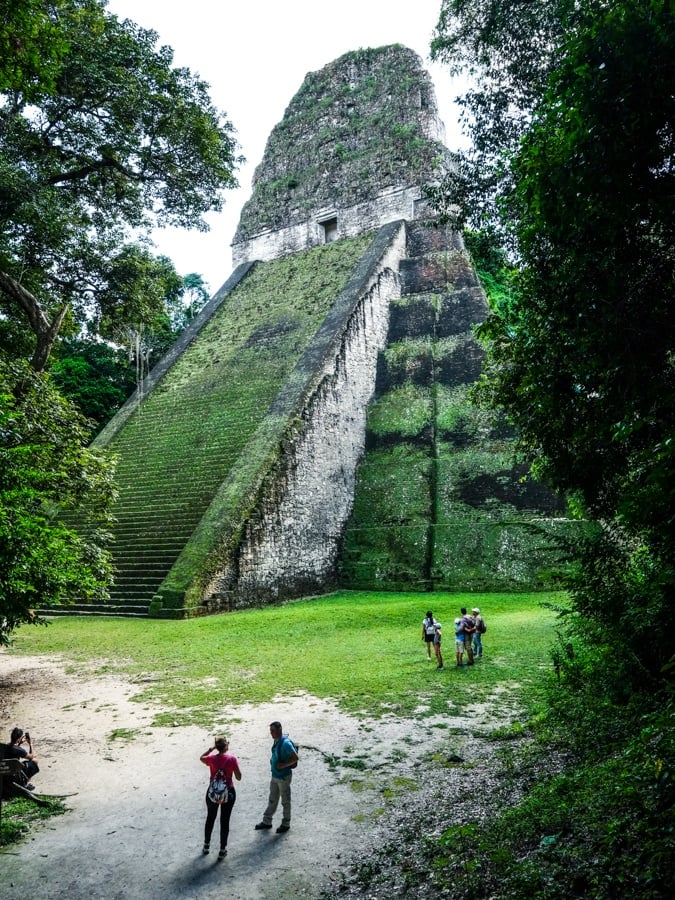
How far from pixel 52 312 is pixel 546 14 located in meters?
9.04

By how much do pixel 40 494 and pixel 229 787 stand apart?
12.8 feet

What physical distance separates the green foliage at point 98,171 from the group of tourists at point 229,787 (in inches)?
281

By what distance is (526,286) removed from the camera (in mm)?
5195

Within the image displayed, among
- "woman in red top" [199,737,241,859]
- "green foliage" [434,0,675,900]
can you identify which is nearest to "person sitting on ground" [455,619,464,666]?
"green foliage" [434,0,675,900]

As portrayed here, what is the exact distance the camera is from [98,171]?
1093 centimetres

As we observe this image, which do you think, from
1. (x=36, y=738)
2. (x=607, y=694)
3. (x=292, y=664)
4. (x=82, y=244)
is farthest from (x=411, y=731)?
(x=82, y=244)

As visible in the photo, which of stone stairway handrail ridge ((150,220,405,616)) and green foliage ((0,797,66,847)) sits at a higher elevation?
stone stairway handrail ridge ((150,220,405,616))

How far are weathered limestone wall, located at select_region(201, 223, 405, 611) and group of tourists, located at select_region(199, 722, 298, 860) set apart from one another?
7334 mm

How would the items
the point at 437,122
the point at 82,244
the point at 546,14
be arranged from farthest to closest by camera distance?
the point at 437,122, the point at 82,244, the point at 546,14

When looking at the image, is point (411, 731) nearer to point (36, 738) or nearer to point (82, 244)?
point (36, 738)

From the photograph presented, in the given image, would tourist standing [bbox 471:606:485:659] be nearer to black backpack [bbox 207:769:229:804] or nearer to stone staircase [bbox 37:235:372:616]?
black backpack [bbox 207:769:229:804]

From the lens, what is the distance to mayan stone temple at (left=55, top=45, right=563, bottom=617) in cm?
1240

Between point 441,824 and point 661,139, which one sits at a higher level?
point 661,139

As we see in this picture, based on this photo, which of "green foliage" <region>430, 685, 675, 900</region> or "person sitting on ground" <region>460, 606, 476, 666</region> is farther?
"person sitting on ground" <region>460, 606, 476, 666</region>
